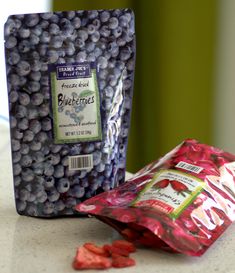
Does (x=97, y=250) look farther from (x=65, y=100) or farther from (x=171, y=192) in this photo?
(x=65, y=100)

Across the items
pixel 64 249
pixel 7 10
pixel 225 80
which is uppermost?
pixel 7 10

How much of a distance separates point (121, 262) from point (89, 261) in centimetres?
4

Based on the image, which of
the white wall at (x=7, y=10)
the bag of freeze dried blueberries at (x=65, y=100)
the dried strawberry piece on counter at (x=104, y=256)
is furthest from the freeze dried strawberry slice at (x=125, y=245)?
the white wall at (x=7, y=10)

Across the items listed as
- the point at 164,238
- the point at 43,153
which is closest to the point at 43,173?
the point at 43,153

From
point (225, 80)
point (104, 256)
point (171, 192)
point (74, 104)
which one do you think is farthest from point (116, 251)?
point (225, 80)

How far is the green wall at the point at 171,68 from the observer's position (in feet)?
5.89

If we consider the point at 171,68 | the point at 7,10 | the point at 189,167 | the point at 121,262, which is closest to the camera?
the point at 121,262

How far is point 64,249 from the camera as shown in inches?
33.9

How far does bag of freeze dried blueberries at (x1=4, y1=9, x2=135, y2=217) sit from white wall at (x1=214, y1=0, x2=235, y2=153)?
2.75 feet

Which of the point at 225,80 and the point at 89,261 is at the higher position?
the point at 225,80

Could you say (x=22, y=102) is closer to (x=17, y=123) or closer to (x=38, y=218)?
(x=17, y=123)

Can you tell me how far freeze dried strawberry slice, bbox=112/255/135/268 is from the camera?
2.63 ft

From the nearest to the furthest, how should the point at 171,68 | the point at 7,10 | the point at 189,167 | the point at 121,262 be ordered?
the point at 121,262 < the point at 189,167 < the point at 7,10 < the point at 171,68

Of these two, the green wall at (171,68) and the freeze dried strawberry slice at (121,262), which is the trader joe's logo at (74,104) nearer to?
the freeze dried strawberry slice at (121,262)
